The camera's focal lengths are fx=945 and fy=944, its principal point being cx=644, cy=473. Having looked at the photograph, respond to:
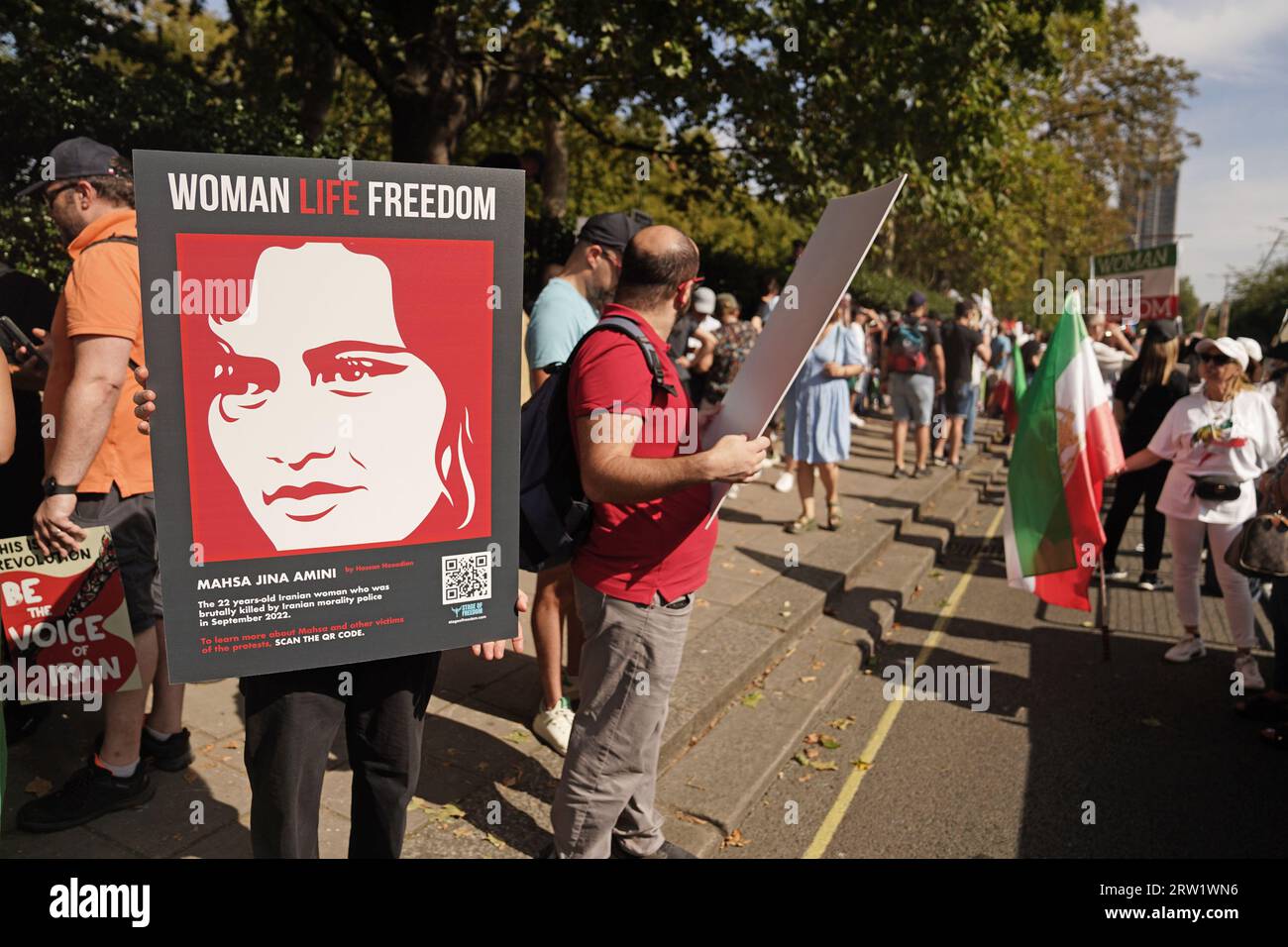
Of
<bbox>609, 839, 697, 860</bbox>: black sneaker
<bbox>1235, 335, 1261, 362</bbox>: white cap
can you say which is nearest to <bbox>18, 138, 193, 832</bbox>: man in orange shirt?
<bbox>609, 839, 697, 860</bbox>: black sneaker

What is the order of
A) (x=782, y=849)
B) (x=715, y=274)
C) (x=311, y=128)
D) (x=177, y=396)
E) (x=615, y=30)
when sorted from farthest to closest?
(x=715, y=274)
(x=311, y=128)
(x=615, y=30)
(x=782, y=849)
(x=177, y=396)

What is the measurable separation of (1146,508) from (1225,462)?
228cm

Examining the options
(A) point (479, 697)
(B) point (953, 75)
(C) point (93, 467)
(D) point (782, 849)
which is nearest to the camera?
(C) point (93, 467)

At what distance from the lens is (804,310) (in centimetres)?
251

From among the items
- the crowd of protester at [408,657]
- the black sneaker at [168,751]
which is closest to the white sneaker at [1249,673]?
the crowd of protester at [408,657]

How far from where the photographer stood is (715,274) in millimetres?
15195

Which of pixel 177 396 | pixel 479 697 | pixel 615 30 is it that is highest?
pixel 615 30

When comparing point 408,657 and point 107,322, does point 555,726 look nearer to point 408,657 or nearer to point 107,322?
point 408,657

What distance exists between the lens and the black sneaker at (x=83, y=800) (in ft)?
10.3

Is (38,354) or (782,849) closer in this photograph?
(38,354)

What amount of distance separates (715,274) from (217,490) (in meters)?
13.7

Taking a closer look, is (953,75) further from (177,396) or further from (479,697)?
(177,396)

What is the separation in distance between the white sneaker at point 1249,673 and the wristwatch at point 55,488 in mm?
5851
